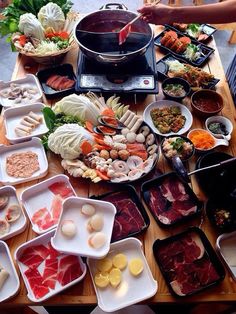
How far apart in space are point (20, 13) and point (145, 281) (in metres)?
2.35

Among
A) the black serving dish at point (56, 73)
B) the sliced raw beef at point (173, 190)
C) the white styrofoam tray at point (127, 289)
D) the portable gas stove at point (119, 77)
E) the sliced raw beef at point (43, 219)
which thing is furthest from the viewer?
the black serving dish at point (56, 73)

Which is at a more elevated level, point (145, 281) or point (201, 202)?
point (201, 202)

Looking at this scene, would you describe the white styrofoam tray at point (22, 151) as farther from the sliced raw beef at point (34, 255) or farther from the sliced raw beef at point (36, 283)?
the sliced raw beef at point (36, 283)

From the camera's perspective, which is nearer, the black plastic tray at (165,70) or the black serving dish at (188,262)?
the black serving dish at (188,262)

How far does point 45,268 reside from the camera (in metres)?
1.59

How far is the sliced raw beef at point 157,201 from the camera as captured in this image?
1769mm

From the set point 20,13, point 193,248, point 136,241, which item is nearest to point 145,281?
point 136,241

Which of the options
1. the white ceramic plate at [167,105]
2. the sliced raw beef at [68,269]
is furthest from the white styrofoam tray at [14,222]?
the white ceramic plate at [167,105]

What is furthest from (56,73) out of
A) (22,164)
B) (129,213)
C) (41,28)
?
(129,213)

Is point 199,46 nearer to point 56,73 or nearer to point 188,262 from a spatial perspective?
point 56,73

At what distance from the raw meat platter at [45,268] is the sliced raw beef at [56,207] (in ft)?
0.36

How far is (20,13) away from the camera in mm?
2678

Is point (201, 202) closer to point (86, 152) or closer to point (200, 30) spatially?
point (86, 152)

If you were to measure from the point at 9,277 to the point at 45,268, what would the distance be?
176 mm
